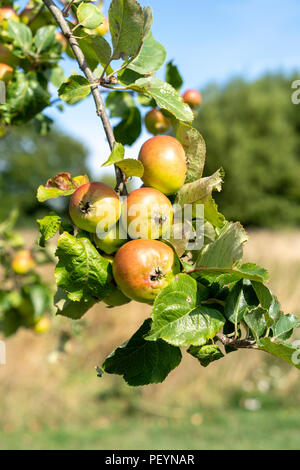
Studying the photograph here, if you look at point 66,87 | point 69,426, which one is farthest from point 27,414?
point 66,87

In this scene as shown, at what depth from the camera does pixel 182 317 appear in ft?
1.58

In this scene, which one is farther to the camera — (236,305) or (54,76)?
(54,76)

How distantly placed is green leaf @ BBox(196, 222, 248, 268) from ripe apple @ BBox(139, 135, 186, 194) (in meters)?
0.08

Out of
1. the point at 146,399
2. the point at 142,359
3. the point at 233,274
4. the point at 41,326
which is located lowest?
the point at 146,399

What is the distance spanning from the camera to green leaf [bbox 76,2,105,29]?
2.07ft

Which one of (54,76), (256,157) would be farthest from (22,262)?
(256,157)

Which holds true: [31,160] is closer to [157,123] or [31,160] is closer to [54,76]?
[54,76]

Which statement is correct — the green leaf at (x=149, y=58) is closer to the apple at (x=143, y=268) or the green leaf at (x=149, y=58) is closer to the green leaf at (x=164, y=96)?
the green leaf at (x=164, y=96)

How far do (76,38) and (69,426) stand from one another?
387 cm

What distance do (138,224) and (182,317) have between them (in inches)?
4.4

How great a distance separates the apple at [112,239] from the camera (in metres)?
0.52

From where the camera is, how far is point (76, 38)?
2.00 ft

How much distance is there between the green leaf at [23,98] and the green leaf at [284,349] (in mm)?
643

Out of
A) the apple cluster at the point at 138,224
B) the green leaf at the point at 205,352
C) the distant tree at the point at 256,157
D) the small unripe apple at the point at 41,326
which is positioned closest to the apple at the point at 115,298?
the apple cluster at the point at 138,224
